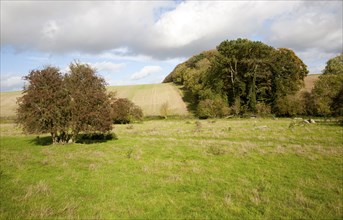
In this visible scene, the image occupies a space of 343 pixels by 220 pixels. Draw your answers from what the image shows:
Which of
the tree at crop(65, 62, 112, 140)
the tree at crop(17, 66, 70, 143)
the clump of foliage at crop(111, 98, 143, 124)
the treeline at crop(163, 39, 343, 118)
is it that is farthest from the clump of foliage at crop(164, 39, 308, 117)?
the tree at crop(17, 66, 70, 143)

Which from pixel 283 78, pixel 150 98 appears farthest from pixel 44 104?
pixel 150 98

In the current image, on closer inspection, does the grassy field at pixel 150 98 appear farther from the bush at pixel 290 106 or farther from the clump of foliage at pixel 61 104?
the clump of foliage at pixel 61 104

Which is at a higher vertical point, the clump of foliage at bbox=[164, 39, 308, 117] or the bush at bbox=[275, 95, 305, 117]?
the clump of foliage at bbox=[164, 39, 308, 117]

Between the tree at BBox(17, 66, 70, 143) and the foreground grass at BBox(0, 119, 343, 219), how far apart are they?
5.55m

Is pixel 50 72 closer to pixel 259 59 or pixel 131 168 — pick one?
pixel 131 168

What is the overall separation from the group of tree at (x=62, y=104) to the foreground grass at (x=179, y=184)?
5.99 m

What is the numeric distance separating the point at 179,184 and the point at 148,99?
7844cm

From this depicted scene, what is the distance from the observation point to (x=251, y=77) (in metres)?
67.1

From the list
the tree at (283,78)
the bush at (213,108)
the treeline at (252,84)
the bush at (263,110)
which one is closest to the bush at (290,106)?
the treeline at (252,84)

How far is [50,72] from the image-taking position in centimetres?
2638

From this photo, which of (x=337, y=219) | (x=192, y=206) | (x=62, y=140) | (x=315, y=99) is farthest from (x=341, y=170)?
(x=315, y=99)

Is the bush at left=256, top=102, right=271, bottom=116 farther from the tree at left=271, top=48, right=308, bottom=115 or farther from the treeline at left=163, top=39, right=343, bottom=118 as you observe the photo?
the tree at left=271, top=48, right=308, bottom=115

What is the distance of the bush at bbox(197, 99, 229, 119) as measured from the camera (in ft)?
204

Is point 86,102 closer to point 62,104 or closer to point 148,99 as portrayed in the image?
point 62,104
